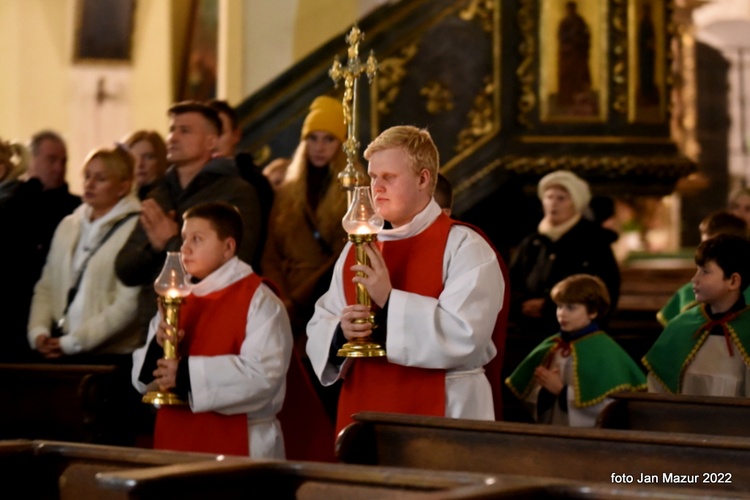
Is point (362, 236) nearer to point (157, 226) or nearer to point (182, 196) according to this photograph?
point (157, 226)

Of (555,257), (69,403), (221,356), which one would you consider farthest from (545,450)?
(555,257)

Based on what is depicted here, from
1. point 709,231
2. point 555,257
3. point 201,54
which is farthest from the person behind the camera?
point 201,54

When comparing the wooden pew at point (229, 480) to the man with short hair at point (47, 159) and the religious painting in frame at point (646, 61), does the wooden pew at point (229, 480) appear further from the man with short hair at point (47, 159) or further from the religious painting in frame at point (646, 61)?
the religious painting in frame at point (646, 61)

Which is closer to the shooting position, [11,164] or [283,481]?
[283,481]

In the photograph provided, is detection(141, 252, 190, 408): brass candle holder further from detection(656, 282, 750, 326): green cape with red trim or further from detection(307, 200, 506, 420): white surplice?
detection(656, 282, 750, 326): green cape with red trim

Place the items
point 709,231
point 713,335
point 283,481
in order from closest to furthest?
point 283,481
point 713,335
point 709,231

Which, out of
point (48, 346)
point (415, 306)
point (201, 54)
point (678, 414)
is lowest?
point (678, 414)

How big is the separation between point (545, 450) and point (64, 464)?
149cm

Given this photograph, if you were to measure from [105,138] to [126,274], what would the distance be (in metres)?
6.79

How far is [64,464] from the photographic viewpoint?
156 inches

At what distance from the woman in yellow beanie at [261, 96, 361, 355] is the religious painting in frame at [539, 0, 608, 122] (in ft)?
10.3

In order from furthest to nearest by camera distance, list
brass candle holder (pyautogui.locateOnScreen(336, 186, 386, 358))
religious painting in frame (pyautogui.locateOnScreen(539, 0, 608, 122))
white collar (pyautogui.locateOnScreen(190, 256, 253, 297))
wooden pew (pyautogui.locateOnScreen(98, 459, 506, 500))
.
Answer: religious painting in frame (pyautogui.locateOnScreen(539, 0, 608, 122)) → white collar (pyautogui.locateOnScreen(190, 256, 253, 297)) → brass candle holder (pyautogui.locateOnScreen(336, 186, 386, 358)) → wooden pew (pyautogui.locateOnScreen(98, 459, 506, 500))

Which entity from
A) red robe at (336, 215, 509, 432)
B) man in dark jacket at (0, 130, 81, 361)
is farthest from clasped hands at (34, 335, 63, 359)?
red robe at (336, 215, 509, 432)

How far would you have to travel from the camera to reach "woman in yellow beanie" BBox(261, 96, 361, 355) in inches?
284
